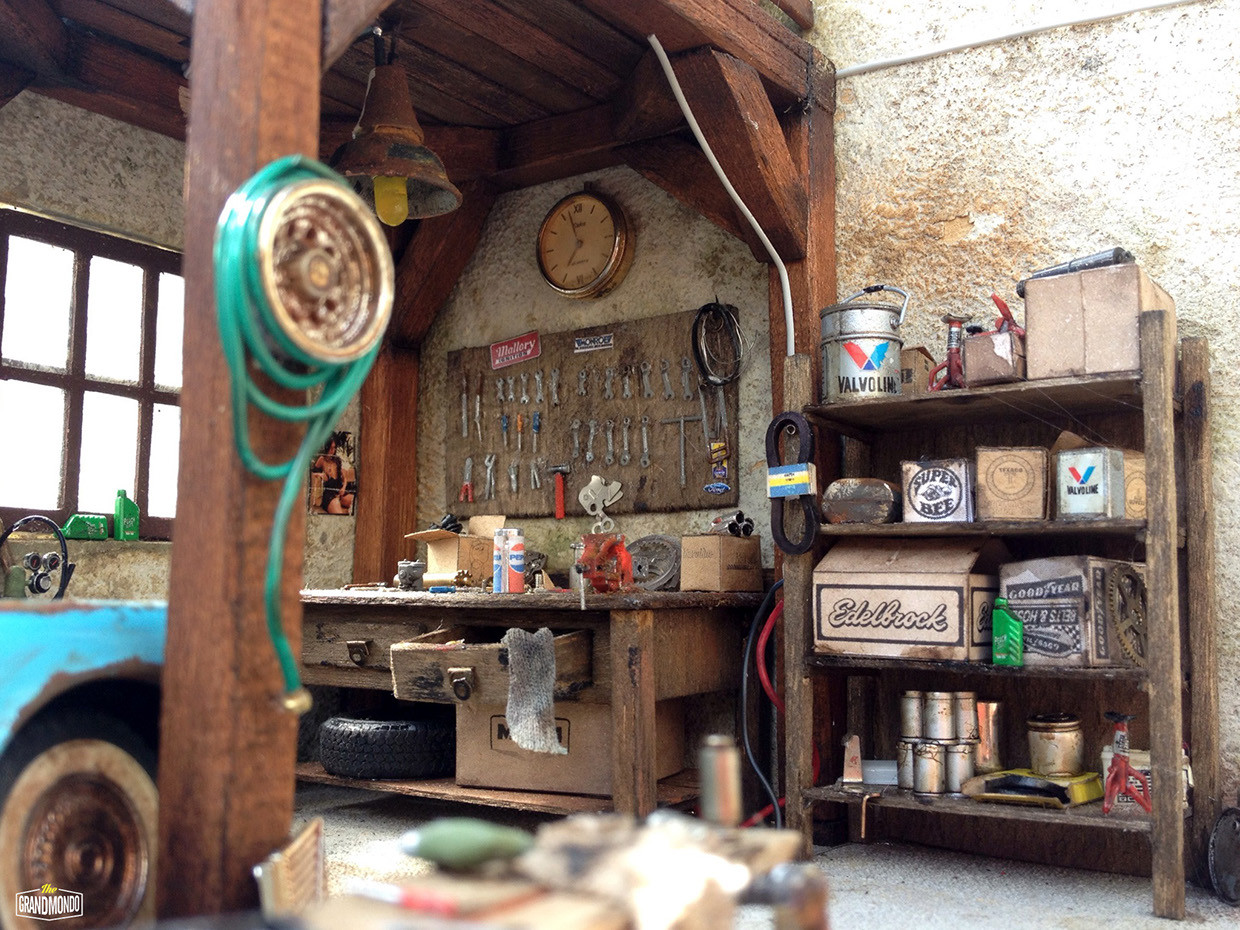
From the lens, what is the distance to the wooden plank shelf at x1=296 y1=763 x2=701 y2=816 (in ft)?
12.2

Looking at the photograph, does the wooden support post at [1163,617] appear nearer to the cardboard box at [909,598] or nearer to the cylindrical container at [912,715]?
the cardboard box at [909,598]

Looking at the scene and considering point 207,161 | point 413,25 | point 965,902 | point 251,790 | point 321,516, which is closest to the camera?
point 251,790

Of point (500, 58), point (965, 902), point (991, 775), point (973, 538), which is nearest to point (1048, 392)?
point (973, 538)

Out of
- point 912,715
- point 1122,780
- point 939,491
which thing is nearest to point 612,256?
point 939,491

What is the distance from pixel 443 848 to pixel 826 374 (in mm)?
2716

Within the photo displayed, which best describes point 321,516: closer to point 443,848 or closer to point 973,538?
point 973,538

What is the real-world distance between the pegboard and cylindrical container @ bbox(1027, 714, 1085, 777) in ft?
4.96

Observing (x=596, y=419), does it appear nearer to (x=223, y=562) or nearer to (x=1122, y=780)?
(x=1122, y=780)

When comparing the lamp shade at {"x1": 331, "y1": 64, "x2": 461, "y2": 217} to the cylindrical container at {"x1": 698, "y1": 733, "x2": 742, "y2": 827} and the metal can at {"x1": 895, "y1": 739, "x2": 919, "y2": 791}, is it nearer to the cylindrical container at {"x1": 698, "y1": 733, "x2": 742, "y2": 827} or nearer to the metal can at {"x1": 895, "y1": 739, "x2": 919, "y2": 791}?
the metal can at {"x1": 895, "y1": 739, "x2": 919, "y2": 791}

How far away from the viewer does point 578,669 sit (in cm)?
374

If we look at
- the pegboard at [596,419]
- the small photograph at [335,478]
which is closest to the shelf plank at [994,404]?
the pegboard at [596,419]

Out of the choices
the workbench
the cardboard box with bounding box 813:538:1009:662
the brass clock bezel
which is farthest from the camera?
the brass clock bezel

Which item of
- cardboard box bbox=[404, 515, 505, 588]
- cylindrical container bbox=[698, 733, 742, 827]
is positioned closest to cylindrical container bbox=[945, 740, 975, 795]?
cardboard box bbox=[404, 515, 505, 588]

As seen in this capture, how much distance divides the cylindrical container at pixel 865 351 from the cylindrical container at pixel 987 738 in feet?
3.52
